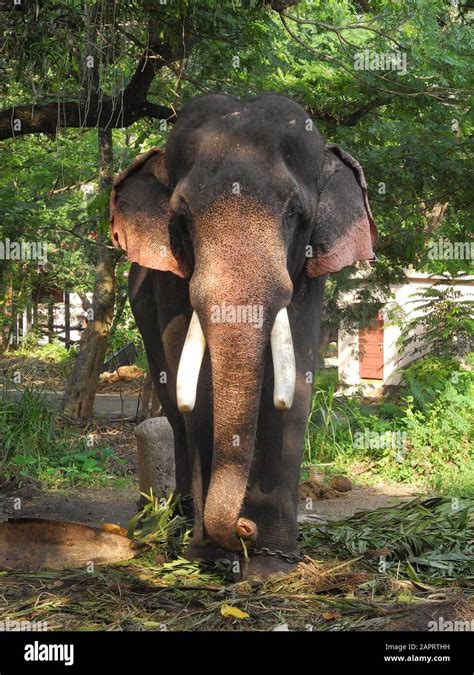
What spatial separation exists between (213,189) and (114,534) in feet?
7.19

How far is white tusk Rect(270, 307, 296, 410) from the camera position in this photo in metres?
5.21

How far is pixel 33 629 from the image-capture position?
5004 millimetres

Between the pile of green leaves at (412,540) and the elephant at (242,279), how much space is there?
526 millimetres

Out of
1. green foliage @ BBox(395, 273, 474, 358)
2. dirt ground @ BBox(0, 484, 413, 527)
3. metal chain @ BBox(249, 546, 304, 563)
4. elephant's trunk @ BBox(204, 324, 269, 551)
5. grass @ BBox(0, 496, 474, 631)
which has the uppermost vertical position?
green foliage @ BBox(395, 273, 474, 358)

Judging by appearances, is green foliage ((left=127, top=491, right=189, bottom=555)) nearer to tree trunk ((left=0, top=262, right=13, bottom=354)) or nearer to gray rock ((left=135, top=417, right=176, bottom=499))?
gray rock ((left=135, top=417, right=176, bottom=499))

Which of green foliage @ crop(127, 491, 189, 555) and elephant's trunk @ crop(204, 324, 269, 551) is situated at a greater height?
elephant's trunk @ crop(204, 324, 269, 551)

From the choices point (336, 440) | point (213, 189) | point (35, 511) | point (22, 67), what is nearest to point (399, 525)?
point (213, 189)

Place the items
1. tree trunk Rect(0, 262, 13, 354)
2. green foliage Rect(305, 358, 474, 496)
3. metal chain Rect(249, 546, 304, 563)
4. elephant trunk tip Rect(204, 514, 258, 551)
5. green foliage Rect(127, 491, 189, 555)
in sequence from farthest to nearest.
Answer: tree trunk Rect(0, 262, 13, 354) → green foliage Rect(305, 358, 474, 496) → green foliage Rect(127, 491, 189, 555) → metal chain Rect(249, 546, 304, 563) → elephant trunk tip Rect(204, 514, 258, 551)

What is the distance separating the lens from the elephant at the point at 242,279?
17.3 feet

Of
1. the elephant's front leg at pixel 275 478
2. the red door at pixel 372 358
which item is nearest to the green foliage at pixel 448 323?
the red door at pixel 372 358

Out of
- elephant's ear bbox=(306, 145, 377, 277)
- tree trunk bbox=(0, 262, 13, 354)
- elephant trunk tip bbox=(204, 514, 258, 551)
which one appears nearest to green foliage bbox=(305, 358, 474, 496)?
elephant's ear bbox=(306, 145, 377, 277)

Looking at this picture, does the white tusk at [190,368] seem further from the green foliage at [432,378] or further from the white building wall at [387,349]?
the white building wall at [387,349]

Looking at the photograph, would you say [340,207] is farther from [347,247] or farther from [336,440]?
[336,440]
